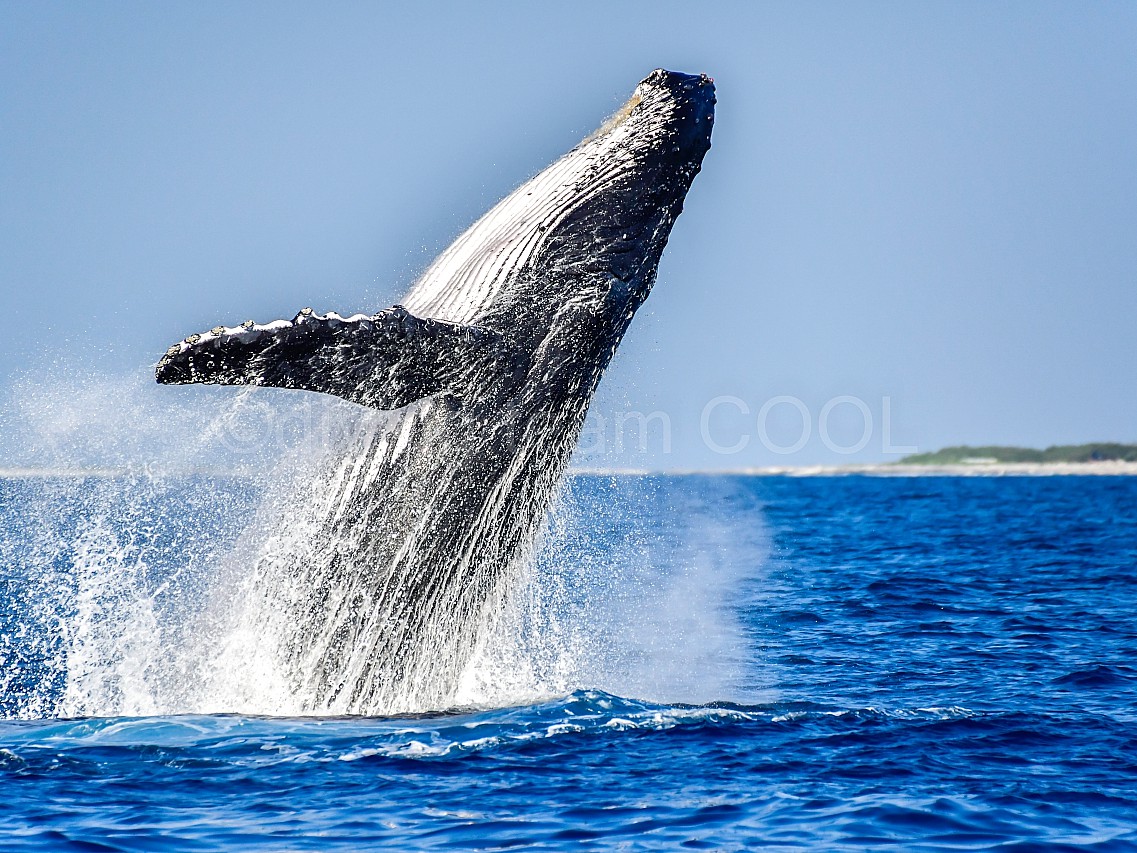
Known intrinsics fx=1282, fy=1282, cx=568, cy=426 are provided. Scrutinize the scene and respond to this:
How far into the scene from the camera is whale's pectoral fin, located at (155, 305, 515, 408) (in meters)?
8.71

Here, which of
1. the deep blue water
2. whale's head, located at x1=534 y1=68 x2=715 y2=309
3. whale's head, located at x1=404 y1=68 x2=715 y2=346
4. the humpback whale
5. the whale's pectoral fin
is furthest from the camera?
whale's head, located at x1=534 y1=68 x2=715 y2=309

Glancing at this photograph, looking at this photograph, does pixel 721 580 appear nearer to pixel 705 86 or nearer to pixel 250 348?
pixel 705 86

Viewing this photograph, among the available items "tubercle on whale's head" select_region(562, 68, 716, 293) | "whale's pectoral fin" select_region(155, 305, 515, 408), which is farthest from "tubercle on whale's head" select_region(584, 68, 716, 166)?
"whale's pectoral fin" select_region(155, 305, 515, 408)

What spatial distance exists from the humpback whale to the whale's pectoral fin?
3 centimetres

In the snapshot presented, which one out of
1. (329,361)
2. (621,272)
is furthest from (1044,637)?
(329,361)

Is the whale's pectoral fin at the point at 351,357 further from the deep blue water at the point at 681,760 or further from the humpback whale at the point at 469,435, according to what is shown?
the deep blue water at the point at 681,760

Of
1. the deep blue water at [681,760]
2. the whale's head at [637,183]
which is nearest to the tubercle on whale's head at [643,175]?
the whale's head at [637,183]

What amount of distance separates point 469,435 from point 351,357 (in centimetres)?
132

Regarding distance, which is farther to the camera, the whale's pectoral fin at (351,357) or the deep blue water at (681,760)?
the whale's pectoral fin at (351,357)

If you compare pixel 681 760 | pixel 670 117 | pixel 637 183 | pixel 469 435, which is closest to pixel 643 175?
pixel 637 183

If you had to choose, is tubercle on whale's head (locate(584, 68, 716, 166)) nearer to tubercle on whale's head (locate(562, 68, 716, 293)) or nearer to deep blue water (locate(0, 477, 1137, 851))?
tubercle on whale's head (locate(562, 68, 716, 293))

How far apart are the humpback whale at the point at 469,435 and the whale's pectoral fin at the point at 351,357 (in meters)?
0.03

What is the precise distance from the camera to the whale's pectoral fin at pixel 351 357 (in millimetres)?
8711

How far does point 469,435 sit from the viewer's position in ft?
33.7
